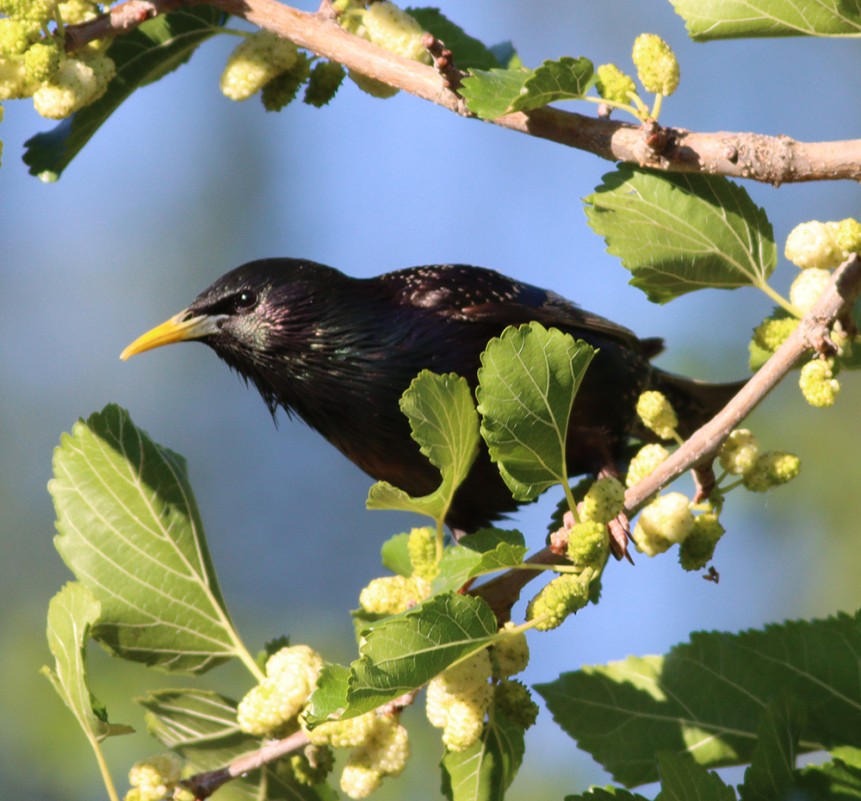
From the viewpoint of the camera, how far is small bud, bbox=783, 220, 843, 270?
1935 millimetres

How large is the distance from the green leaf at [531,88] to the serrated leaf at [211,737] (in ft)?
3.81

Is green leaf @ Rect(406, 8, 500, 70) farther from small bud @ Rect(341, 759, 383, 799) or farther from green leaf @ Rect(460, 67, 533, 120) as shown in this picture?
small bud @ Rect(341, 759, 383, 799)

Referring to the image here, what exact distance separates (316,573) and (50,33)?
6624mm

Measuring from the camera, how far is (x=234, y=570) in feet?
26.8

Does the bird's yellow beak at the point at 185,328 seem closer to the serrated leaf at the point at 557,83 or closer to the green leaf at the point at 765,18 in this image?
Answer: the serrated leaf at the point at 557,83

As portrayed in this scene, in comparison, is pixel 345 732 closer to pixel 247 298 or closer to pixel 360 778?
pixel 360 778

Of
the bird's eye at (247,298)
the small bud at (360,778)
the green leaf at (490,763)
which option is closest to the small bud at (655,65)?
the green leaf at (490,763)

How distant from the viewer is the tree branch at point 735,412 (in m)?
1.83

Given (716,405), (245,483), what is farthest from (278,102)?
(245,483)

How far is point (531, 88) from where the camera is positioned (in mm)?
1830

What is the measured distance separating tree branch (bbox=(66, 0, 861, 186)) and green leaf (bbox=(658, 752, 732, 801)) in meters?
0.89

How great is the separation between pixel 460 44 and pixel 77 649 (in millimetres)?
1559

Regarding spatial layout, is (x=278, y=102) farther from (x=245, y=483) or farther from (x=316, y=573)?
(x=245, y=483)

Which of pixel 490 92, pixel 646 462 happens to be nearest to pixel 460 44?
pixel 490 92
